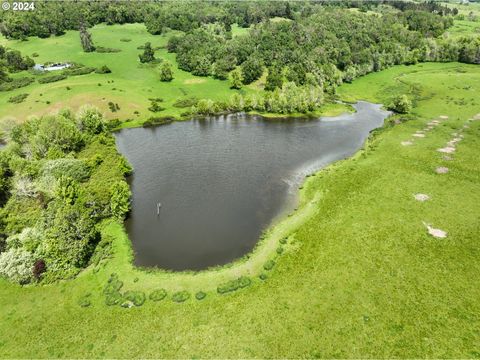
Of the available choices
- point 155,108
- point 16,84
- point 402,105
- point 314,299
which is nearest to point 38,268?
point 314,299

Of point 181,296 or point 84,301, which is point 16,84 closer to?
point 84,301

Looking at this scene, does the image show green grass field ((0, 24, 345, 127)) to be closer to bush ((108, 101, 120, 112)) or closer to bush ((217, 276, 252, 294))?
bush ((108, 101, 120, 112))

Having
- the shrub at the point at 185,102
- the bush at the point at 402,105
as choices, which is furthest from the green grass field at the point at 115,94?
the bush at the point at 402,105

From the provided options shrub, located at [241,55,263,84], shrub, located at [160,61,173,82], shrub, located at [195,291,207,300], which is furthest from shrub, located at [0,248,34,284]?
shrub, located at [241,55,263,84]

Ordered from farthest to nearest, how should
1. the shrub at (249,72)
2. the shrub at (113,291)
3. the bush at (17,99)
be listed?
the shrub at (249,72) → the bush at (17,99) → the shrub at (113,291)

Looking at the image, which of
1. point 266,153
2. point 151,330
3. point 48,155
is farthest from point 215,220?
point 48,155

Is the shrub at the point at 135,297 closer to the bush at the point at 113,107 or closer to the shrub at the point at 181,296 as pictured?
the shrub at the point at 181,296
